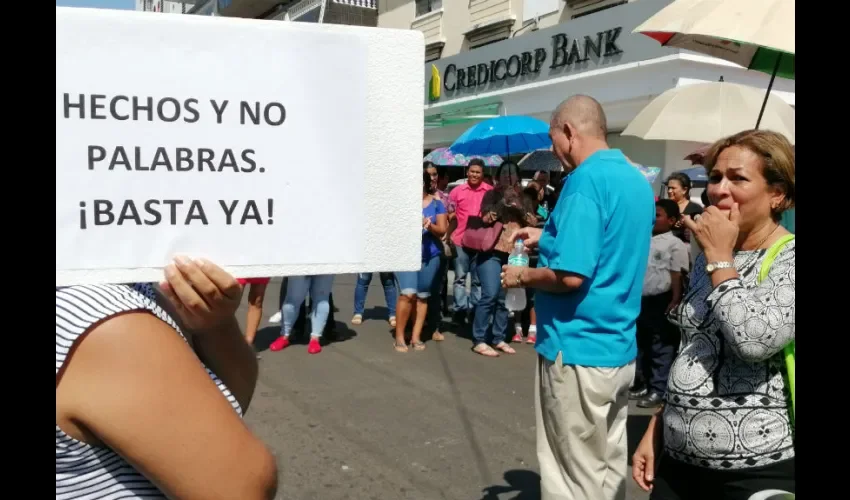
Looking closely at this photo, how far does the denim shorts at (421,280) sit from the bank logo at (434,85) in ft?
43.2

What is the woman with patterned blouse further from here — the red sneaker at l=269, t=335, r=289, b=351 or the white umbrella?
the red sneaker at l=269, t=335, r=289, b=351

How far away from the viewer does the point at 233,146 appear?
120cm

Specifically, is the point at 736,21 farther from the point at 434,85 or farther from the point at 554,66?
the point at 434,85

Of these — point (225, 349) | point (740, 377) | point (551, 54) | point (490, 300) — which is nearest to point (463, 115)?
point (551, 54)

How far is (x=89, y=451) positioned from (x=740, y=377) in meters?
1.69

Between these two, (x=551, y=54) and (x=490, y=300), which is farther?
(x=551, y=54)

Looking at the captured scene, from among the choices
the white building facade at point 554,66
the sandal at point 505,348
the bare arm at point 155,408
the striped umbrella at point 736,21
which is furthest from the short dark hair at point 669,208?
the white building facade at point 554,66

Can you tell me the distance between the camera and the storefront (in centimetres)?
1262

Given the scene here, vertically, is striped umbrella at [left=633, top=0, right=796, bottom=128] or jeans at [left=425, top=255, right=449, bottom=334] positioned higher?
striped umbrella at [left=633, top=0, right=796, bottom=128]

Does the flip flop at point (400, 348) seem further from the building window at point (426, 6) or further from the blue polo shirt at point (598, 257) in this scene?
the building window at point (426, 6)

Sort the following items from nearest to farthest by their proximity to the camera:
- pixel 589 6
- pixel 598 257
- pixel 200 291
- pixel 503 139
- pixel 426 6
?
pixel 200 291 < pixel 598 257 < pixel 503 139 < pixel 589 6 < pixel 426 6

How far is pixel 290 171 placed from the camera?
124 centimetres

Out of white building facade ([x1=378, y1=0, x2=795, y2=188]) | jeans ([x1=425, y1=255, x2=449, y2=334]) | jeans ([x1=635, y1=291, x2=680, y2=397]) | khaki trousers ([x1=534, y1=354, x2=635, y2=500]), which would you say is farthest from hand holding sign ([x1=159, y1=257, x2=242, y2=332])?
white building facade ([x1=378, y1=0, x2=795, y2=188])

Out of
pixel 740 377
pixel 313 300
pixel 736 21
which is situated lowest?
pixel 313 300
